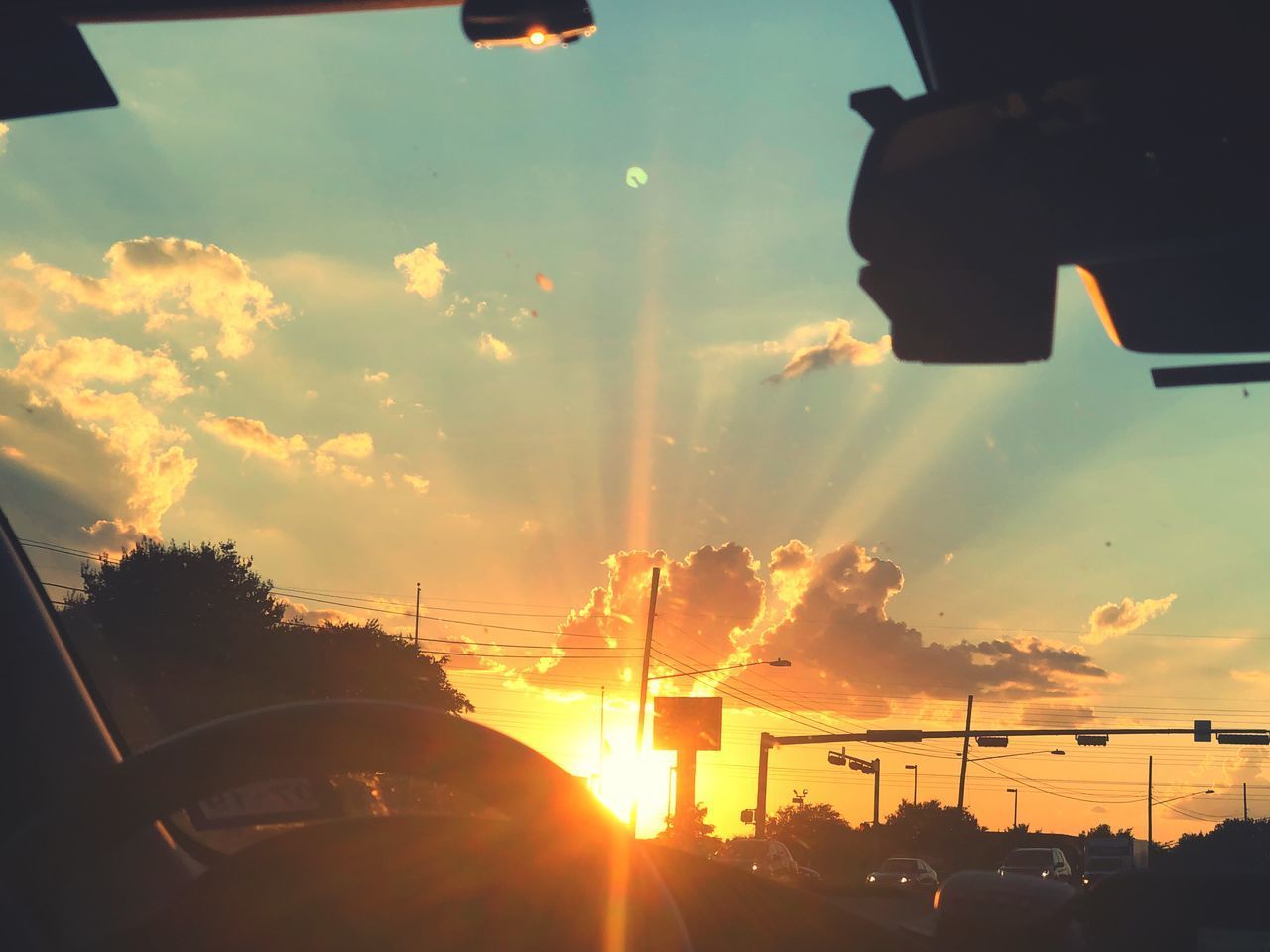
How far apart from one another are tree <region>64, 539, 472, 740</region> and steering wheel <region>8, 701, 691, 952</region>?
5.1 inches

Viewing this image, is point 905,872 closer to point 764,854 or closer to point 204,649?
point 764,854

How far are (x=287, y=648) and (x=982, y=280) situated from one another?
13.0ft

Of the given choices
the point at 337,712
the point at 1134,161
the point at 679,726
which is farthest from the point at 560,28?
the point at 679,726

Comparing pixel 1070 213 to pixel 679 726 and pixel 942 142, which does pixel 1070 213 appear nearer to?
pixel 942 142

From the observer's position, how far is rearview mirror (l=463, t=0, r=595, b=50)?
3.17 meters

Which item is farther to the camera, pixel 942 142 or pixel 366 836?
pixel 942 142

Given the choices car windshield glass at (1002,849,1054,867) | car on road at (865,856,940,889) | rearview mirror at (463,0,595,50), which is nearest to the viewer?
rearview mirror at (463,0,595,50)

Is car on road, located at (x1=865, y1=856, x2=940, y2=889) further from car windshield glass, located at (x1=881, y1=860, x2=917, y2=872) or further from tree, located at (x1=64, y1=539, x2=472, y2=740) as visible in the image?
tree, located at (x1=64, y1=539, x2=472, y2=740)

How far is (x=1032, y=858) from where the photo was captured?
46.9 meters

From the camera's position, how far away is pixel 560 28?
320cm

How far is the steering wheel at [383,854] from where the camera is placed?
1.79m

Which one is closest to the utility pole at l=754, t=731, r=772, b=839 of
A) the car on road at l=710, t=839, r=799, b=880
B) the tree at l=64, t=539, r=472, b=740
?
the car on road at l=710, t=839, r=799, b=880

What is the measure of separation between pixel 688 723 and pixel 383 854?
8491 centimetres

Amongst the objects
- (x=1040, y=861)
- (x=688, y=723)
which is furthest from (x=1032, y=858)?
(x=688, y=723)
